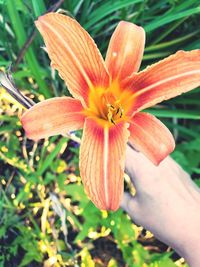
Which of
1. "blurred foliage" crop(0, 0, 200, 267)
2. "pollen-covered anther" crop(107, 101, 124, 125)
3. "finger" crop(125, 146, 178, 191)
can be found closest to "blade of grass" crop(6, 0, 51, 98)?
"blurred foliage" crop(0, 0, 200, 267)

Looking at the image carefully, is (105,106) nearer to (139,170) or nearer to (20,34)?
(139,170)

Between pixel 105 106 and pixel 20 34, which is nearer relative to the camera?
pixel 105 106

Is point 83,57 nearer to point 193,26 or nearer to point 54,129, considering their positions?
point 54,129

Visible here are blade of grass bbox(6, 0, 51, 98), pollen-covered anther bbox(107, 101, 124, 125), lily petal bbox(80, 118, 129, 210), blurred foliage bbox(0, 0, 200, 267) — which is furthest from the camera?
blurred foliage bbox(0, 0, 200, 267)

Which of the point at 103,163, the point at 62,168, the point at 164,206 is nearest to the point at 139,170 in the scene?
the point at 164,206

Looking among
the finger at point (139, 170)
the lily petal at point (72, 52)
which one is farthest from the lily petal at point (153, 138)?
the finger at point (139, 170)

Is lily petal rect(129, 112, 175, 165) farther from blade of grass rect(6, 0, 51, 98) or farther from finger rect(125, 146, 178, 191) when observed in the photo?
blade of grass rect(6, 0, 51, 98)
